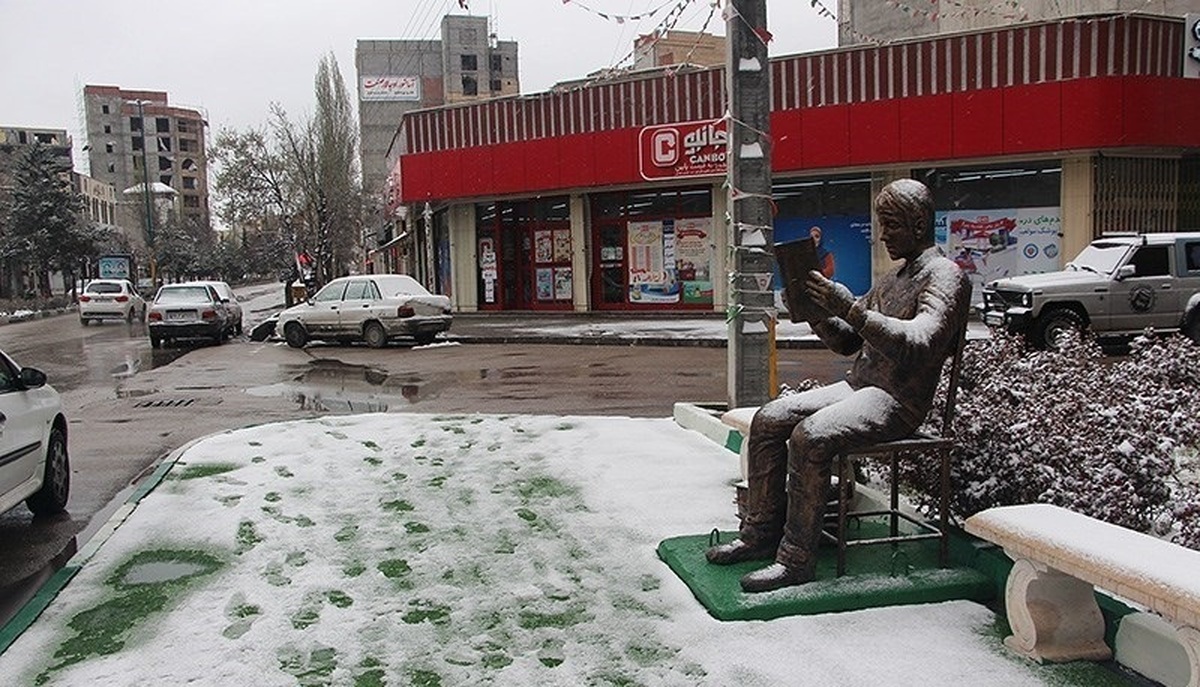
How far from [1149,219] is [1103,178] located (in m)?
1.63

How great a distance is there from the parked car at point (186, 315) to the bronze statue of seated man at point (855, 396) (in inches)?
844

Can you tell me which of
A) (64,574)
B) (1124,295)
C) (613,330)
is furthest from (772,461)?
(613,330)

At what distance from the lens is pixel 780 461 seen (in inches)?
178

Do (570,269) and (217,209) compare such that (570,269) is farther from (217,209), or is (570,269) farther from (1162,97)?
(217,209)

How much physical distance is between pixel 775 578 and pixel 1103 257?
12987mm

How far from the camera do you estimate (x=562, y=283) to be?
27062 millimetres

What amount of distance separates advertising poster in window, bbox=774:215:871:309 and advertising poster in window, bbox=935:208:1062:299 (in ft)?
5.69

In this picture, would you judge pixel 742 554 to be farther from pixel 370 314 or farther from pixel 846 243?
pixel 846 243

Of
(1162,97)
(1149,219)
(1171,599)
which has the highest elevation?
(1162,97)

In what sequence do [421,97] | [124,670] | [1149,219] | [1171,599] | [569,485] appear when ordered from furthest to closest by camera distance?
[421,97], [1149,219], [569,485], [124,670], [1171,599]

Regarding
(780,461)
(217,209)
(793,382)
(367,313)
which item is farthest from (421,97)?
(780,461)

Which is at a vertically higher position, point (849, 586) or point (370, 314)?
point (370, 314)

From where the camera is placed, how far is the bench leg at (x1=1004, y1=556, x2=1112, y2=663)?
365 cm

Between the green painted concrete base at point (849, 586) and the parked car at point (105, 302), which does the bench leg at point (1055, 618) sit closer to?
the green painted concrete base at point (849, 586)
